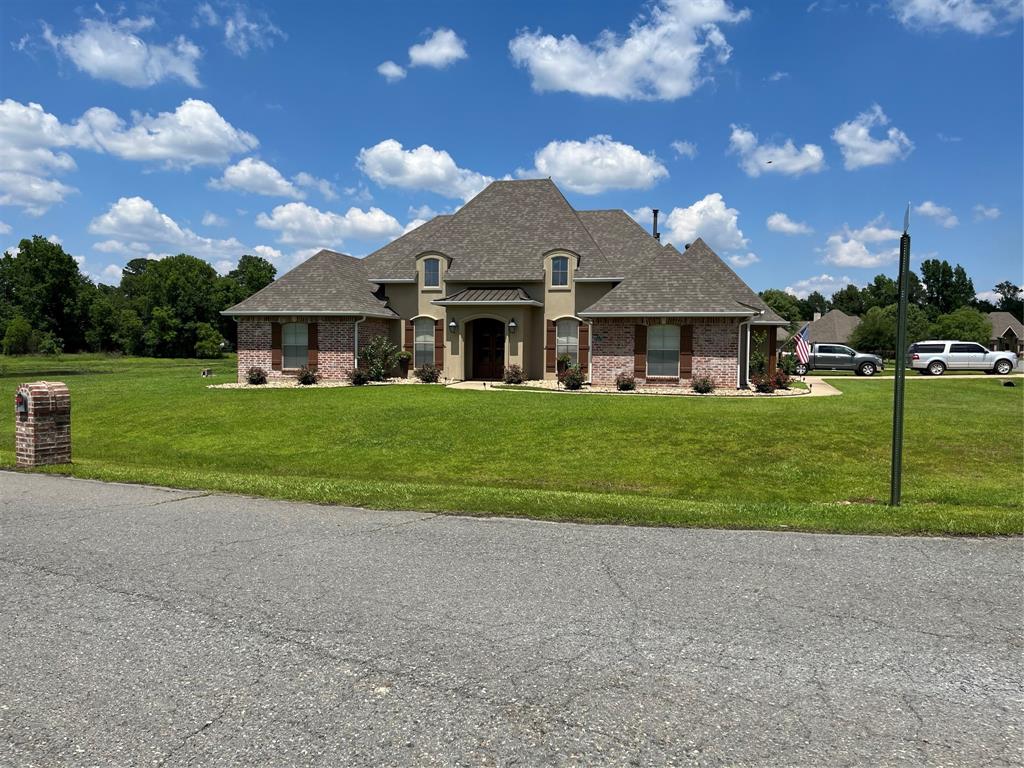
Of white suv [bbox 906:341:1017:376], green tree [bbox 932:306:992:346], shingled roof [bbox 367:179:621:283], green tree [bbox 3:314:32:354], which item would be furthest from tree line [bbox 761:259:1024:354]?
green tree [bbox 3:314:32:354]

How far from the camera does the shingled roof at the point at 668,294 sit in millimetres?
24438

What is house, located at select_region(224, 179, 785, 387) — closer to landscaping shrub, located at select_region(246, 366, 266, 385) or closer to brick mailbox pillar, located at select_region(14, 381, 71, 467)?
landscaping shrub, located at select_region(246, 366, 266, 385)

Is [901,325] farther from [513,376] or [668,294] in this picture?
[513,376]

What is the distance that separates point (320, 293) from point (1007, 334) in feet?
274

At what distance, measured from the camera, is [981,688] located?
3752 mm

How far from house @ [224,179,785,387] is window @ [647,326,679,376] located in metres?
0.03

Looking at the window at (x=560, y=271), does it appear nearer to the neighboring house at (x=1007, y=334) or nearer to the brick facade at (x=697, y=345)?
the brick facade at (x=697, y=345)

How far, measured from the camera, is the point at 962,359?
3747 cm

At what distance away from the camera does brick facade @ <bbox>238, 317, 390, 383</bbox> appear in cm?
2831

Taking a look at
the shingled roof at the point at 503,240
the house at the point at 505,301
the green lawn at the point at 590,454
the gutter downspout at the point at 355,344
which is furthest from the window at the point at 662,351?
the gutter downspout at the point at 355,344

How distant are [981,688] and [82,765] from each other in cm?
431

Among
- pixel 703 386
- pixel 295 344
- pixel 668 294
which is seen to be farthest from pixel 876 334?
pixel 295 344

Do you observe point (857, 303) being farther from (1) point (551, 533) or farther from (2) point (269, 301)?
(1) point (551, 533)

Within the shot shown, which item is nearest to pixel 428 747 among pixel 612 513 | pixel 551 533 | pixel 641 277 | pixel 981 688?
pixel 981 688
